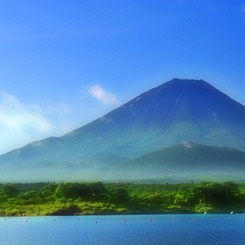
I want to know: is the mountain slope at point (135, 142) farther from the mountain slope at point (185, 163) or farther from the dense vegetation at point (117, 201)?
the dense vegetation at point (117, 201)

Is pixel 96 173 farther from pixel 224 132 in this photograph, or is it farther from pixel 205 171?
pixel 224 132

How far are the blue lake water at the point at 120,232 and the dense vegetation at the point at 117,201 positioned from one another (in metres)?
7.52

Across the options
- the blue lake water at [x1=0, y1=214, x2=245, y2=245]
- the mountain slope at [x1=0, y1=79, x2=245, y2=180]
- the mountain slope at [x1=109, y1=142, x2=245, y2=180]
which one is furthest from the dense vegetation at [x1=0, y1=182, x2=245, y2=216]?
the mountain slope at [x1=0, y1=79, x2=245, y2=180]

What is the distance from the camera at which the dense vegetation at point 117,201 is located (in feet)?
166

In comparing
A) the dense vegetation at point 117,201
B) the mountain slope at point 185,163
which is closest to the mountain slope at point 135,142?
the mountain slope at point 185,163

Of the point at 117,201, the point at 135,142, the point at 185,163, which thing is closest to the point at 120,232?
the point at 117,201

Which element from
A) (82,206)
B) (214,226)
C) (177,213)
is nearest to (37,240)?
(214,226)

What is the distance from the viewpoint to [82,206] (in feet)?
167

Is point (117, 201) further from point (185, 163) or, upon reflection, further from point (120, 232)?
point (185, 163)

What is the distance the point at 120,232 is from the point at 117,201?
21.2 m

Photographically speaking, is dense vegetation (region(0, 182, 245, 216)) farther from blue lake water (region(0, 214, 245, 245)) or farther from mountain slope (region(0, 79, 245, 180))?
mountain slope (region(0, 79, 245, 180))

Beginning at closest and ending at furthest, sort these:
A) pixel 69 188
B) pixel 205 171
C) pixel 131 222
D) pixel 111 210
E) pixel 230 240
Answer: pixel 230 240 → pixel 131 222 → pixel 111 210 → pixel 69 188 → pixel 205 171

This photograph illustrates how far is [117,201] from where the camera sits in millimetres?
54375

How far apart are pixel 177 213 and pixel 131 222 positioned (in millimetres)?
11866
